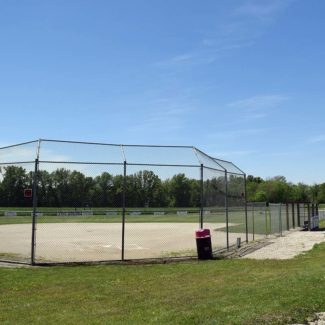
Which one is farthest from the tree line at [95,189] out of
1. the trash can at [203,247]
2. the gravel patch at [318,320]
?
the gravel patch at [318,320]

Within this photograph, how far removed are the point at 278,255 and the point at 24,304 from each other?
32.5 feet

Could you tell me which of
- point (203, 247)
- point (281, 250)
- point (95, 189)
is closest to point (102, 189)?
point (95, 189)

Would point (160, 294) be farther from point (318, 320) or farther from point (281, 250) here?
Result: point (281, 250)

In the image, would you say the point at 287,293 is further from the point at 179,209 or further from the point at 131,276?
the point at 179,209

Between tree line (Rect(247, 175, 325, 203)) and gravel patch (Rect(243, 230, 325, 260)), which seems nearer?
gravel patch (Rect(243, 230, 325, 260))

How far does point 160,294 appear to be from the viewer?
8750 millimetres

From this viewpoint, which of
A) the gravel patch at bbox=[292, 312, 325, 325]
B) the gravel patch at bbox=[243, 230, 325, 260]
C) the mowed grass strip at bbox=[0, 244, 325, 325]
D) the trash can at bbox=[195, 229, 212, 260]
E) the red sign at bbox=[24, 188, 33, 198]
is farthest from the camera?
the gravel patch at bbox=[243, 230, 325, 260]

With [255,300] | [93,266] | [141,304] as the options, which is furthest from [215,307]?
[93,266]

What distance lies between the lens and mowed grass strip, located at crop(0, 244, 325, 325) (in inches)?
265

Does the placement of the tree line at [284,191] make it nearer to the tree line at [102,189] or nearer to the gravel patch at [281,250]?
the gravel patch at [281,250]

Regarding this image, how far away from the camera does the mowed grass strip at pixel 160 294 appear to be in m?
6.72

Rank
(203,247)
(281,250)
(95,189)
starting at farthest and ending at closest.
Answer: (281,250), (203,247), (95,189)

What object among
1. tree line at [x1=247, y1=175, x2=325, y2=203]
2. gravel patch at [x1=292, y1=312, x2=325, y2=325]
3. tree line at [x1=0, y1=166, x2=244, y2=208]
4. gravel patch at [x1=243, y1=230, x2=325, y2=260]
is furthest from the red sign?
tree line at [x1=247, y1=175, x2=325, y2=203]

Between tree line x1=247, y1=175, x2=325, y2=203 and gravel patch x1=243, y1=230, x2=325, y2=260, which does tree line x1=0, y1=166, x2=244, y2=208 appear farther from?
tree line x1=247, y1=175, x2=325, y2=203
